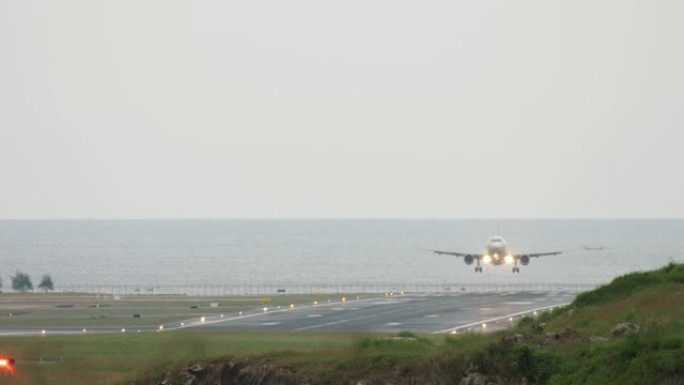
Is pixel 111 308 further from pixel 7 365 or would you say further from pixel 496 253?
pixel 7 365

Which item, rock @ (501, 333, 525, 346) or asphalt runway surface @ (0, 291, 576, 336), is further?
asphalt runway surface @ (0, 291, 576, 336)

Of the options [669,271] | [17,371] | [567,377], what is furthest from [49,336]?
[567,377]

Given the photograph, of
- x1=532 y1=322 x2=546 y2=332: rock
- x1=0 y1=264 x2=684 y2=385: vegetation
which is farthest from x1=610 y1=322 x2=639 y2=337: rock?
x1=532 y1=322 x2=546 y2=332: rock

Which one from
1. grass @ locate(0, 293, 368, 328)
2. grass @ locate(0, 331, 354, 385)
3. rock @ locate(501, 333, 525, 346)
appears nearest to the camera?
rock @ locate(501, 333, 525, 346)

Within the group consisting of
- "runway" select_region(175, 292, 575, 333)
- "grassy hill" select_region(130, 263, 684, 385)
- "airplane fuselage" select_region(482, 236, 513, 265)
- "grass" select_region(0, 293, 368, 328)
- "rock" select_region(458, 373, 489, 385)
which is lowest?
"rock" select_region(458, 373, 489, 385)

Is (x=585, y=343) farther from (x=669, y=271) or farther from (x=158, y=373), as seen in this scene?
(x=158, y=373)

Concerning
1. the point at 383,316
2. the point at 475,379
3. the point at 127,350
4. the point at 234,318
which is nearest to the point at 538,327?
the point at 475,379

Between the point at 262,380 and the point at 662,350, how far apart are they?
18.9 m

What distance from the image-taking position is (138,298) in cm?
17225

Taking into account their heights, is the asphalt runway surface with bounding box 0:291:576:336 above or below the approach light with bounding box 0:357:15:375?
above

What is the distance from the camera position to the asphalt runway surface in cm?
10395

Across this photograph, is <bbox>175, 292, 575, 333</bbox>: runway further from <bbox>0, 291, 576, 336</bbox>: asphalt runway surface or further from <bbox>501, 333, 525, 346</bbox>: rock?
<bbox>501, 333, 525, 346</bbox>: rock

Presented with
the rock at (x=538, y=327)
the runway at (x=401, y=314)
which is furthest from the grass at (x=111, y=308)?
the rock at (x=538, y=327)

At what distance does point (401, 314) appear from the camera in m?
119
